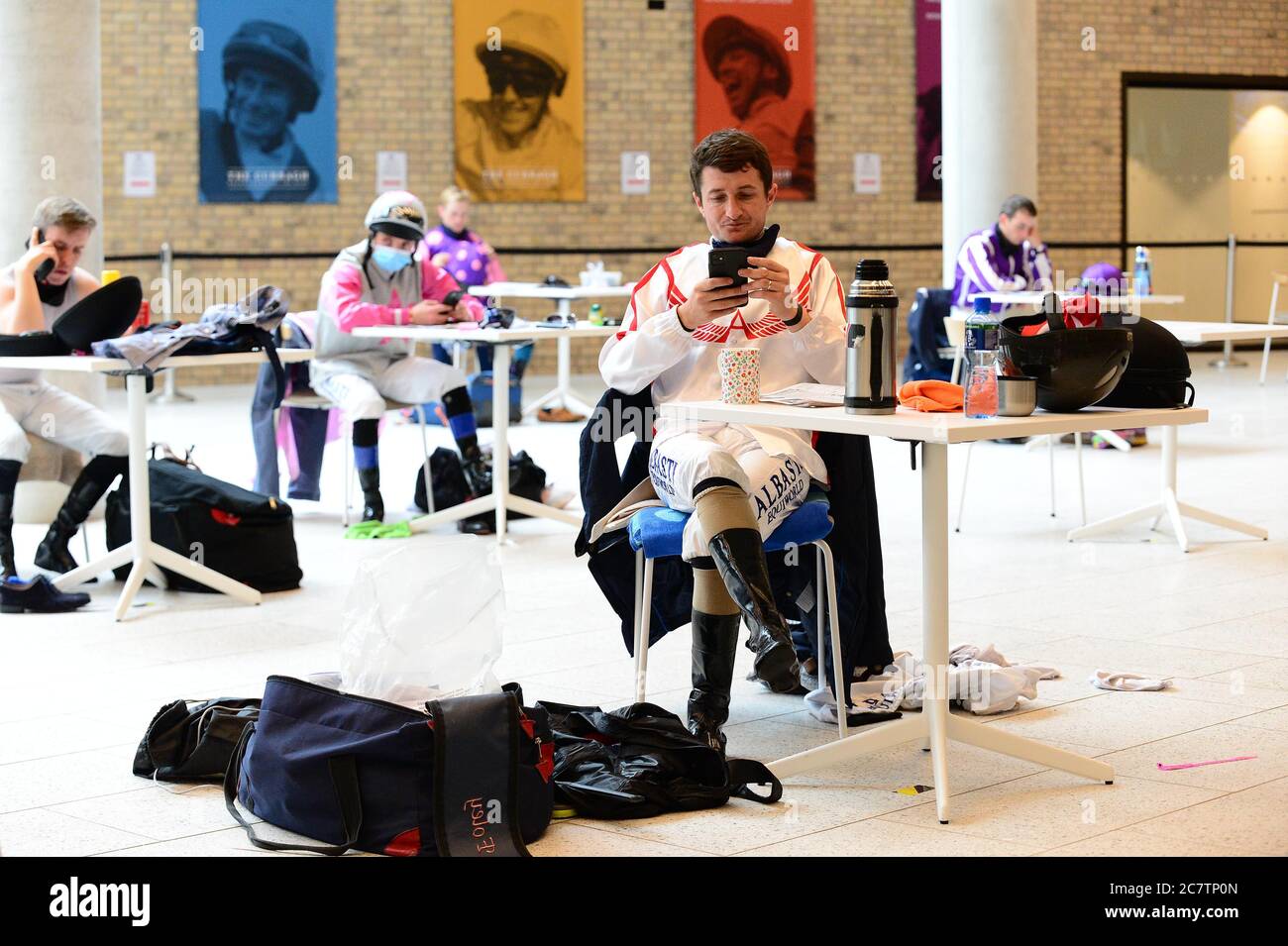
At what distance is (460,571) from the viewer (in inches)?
126

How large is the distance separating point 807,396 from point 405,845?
1169 mm

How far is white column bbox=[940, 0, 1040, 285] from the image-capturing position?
30.9 feet

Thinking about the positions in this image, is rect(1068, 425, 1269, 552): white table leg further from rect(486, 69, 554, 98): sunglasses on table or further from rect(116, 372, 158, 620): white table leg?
rect(486, 69, 554, 98): sunglasses on table

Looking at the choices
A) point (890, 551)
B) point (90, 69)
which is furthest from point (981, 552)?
point (90, 69)

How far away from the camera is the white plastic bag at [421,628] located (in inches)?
119

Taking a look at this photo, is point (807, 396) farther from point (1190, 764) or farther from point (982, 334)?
point (1190, 764)

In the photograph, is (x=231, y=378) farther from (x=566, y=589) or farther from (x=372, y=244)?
(x=566, y=589)

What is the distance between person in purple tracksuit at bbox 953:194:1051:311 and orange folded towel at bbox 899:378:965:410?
18.3 ft

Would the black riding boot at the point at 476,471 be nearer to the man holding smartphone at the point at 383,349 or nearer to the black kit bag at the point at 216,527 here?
the man holding smartphone at the point at 383,349

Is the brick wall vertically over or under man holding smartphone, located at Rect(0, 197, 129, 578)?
over

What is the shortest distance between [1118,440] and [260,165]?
254 inches

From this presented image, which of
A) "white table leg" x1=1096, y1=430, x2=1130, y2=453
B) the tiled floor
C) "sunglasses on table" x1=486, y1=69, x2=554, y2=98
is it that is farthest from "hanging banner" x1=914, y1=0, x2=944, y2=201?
the tiled floor

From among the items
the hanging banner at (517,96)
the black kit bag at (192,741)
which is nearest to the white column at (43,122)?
the black kit bag at (192,741)

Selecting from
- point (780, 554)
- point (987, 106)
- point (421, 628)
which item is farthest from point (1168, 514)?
point (987, 106)
